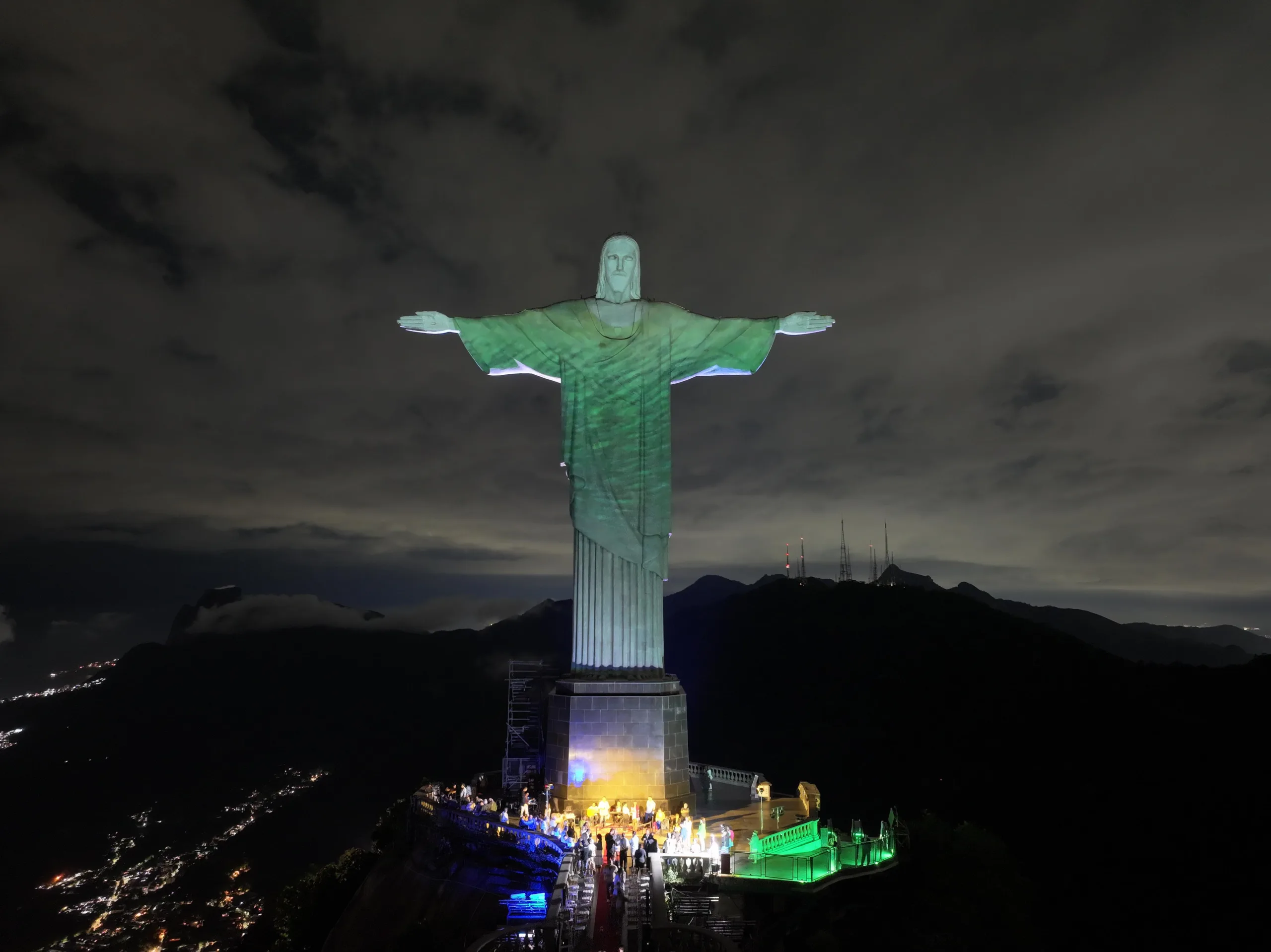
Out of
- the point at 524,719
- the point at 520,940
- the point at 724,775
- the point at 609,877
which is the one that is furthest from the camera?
the point at 524,719

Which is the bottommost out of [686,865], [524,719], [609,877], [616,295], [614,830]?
[609,877]

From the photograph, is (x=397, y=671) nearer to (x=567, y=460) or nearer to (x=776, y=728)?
(x=776, y=728)

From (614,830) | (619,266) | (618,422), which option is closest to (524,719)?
(614,830)

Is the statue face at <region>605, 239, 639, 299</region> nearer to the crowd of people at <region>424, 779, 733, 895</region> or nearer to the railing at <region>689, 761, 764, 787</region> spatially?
the crowd of people at <region>424, 779, 733, 895</region>

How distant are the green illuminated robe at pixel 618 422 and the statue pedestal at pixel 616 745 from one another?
67 centimetres

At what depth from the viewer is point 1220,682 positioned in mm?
33719

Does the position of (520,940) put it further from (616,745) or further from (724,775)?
(724,775)

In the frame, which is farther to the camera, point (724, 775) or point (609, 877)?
point (724, 775)

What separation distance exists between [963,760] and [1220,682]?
1190 centimetres

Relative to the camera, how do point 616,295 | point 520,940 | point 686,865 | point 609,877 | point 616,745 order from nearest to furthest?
point 520,940 < point 609,877 < point 686,865 < point 616,745 < point 616,295

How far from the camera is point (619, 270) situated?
15.6 m

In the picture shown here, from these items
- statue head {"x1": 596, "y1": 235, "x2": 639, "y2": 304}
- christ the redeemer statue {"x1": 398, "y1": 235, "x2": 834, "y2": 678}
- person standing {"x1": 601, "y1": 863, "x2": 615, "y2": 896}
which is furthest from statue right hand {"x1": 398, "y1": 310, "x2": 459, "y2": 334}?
person standing {"x1": 601, "y1": 863, "x2": 615, "y2": 896}

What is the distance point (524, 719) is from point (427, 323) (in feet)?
33.7

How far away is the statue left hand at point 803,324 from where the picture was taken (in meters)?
15.6
